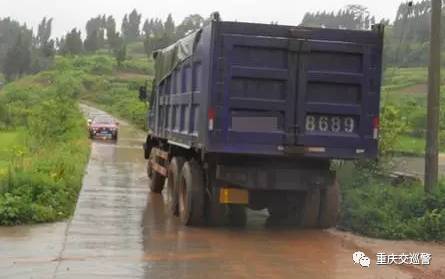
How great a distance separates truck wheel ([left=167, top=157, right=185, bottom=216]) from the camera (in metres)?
12.9

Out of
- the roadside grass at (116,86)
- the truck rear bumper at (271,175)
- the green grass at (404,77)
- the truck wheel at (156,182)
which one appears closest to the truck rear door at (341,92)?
the truck rear bumper at (271,175)

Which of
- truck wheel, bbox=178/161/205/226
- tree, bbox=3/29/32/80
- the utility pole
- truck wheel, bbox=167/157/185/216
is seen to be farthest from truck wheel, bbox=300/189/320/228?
tree, bbox=3/29/32/80

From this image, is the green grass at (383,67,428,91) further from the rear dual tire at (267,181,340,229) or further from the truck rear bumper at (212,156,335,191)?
the truck rear bumper at (212,156,335,191)

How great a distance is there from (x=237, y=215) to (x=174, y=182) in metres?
1.26

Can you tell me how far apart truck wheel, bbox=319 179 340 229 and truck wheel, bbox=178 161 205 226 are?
6.15ft

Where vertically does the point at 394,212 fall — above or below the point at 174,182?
below

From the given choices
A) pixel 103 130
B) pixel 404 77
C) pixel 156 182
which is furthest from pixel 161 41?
pixel 156 182

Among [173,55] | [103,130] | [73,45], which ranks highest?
[73,45]

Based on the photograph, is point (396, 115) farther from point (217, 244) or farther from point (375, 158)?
point (217, 244)

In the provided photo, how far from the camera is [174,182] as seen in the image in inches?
516

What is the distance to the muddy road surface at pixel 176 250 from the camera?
27.1 ft

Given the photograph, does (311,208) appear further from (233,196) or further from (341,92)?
(341,92)

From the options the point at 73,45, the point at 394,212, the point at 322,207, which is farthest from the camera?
the point at 73,45

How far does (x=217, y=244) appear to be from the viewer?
1014cm
